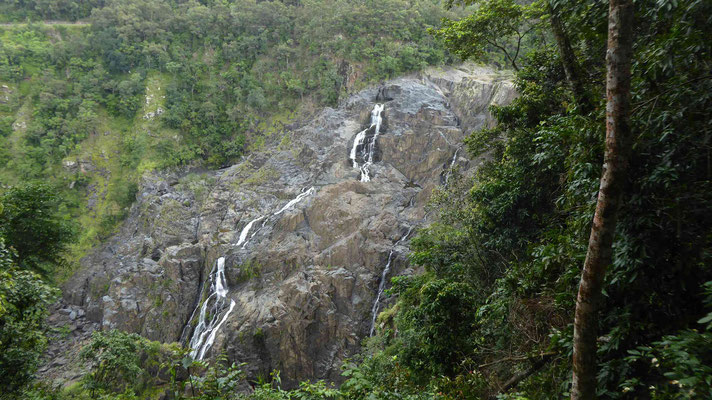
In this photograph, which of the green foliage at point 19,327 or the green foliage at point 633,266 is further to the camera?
the green foliage at point 19,327

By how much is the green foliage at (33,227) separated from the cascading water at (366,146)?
61.6ft

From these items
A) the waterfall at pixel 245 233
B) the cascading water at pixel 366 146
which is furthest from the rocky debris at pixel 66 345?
the cascading water at pixel 366 146

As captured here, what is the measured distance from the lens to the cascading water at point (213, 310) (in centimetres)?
2082

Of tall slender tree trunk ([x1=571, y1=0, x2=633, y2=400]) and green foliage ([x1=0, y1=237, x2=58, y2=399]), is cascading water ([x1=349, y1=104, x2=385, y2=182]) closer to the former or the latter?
green foliage ([x1=0, y1=237, x2=58, y2=399])

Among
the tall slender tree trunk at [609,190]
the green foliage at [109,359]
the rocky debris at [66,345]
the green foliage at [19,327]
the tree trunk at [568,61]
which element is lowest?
the rocky debris at [66,345]

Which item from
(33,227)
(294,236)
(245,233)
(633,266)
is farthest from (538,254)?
(245,233)

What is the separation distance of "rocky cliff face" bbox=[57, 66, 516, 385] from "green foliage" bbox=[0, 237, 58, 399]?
13590mm

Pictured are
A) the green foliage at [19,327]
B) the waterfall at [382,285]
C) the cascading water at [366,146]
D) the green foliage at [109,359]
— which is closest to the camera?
the green foliage at [19,327]

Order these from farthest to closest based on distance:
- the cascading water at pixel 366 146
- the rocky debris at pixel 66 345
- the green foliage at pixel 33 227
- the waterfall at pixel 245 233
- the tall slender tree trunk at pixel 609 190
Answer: the cascading water at pixel 366 146, the waterfall at pixel 245 233, the rocky debris at pixel 66 345, the green foliage at pixel 33 227, the tall slender tree trunk at pixel 609 190

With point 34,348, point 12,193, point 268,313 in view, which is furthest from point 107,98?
point 34,348

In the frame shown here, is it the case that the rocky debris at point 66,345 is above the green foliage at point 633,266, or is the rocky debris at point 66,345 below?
below

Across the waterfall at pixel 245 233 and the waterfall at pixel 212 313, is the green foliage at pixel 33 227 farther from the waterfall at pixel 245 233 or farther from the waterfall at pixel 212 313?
the waterfall at pixel 245 233

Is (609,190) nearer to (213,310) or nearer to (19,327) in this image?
(19,327)

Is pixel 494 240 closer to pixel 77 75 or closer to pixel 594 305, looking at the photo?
pixel 594 305
